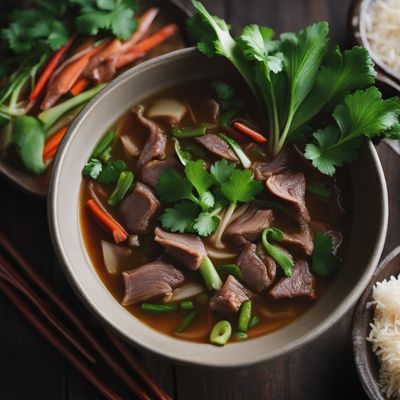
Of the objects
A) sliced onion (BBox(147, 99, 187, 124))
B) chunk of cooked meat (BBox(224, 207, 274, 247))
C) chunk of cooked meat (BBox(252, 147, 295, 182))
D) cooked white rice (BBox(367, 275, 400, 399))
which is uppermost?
sliced onion (BBox(147, 99, 187, 124))

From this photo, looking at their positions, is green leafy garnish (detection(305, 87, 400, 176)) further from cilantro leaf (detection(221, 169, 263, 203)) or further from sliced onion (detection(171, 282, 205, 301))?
sliced onion (detection(171, 282, 205, 301))

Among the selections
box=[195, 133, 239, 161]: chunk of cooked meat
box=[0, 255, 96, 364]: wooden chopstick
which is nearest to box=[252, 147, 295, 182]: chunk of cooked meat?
box=[195, 133, 239, 161]: chunk of cooked meat

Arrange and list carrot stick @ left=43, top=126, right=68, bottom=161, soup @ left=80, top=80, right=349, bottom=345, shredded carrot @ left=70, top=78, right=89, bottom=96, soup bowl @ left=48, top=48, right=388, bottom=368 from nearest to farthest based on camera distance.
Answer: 1. soup bowl @ left=48, top=48, right=388, bottom=368
2. soup @ left=80, top=80, right=349, bottom=345
3. carrot stick @ left=43, top=126, right=68, bottom=161
4. shredded carrot @ left=70, top=78, right=89, bottom=96

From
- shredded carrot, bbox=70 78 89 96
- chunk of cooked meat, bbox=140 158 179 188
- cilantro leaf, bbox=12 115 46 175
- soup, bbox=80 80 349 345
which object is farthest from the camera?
shredded carrot, bbox=70 78 89 96

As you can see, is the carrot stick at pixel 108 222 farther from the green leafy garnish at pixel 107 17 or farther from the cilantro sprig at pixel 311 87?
the green leafy garnish at pixel 107 17

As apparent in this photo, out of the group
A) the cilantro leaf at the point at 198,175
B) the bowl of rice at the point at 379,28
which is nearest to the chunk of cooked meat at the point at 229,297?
the cilantro leaf at the point at 198,175

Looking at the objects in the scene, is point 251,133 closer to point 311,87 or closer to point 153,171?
point 311,87

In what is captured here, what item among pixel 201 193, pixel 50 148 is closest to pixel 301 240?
pixel 201 193

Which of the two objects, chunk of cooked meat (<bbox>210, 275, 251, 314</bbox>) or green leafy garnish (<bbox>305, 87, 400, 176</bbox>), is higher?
green leafy garnish (<bbox>305, 87, 400, 176</bbox>)
